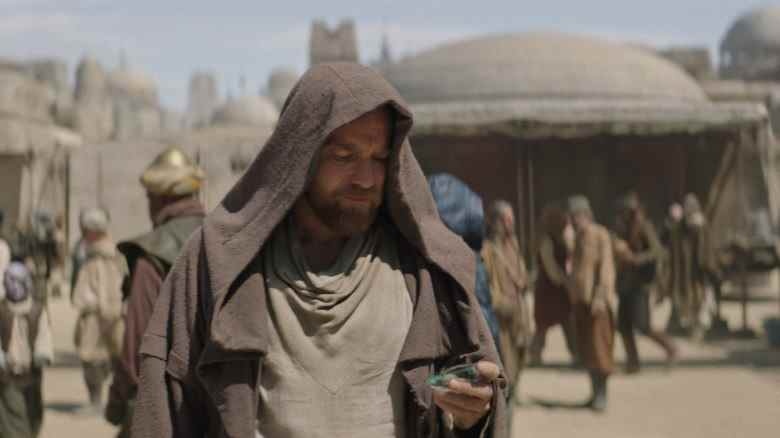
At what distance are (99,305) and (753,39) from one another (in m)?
44.4

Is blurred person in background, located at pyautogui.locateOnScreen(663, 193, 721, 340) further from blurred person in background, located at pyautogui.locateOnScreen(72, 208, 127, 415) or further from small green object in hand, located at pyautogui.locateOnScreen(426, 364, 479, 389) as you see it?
small green object in hand, located at pyautogui.locateOnScreen(426, 364, 479, 389)

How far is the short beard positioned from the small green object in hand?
1.08 feet

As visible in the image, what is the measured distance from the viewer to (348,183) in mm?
2229

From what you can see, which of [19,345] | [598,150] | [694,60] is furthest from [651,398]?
[694,60]

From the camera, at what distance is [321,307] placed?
7.16 feet

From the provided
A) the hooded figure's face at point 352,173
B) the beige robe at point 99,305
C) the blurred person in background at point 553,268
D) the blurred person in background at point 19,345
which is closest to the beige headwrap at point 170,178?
the blurred person in background at point 19,345

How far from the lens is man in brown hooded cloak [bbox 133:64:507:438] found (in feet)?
7.08

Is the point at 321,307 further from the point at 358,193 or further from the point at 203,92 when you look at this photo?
the point at 203,92

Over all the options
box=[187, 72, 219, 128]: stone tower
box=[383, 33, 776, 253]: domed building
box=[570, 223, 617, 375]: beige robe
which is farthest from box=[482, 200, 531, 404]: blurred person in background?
box=[187, 72, 219, 128]: stone tower

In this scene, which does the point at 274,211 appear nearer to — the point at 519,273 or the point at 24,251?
the point at 24,251

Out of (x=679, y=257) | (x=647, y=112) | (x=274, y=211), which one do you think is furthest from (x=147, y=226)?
(x=274, y=211)

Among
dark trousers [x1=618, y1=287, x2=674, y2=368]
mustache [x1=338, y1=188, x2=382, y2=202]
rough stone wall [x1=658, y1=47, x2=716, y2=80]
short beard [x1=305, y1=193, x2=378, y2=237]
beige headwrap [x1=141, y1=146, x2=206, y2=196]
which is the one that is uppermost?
rough stone wall [x1=658, y1=47, x2=716, y2=80]

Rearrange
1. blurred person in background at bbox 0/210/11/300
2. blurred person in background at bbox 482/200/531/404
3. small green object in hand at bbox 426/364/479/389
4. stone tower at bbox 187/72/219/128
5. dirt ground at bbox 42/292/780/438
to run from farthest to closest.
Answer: stone tower at bbox 187/72/219/128 → dirt ground at bbox 42/292/780/438 → blurred person in background at bbox 482/200/531/404 → blurred person in background at bbox 0/210/11/300 → small green object in hand at bbox 426/364/479/389

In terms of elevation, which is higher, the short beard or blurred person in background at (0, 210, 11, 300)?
the short beard
